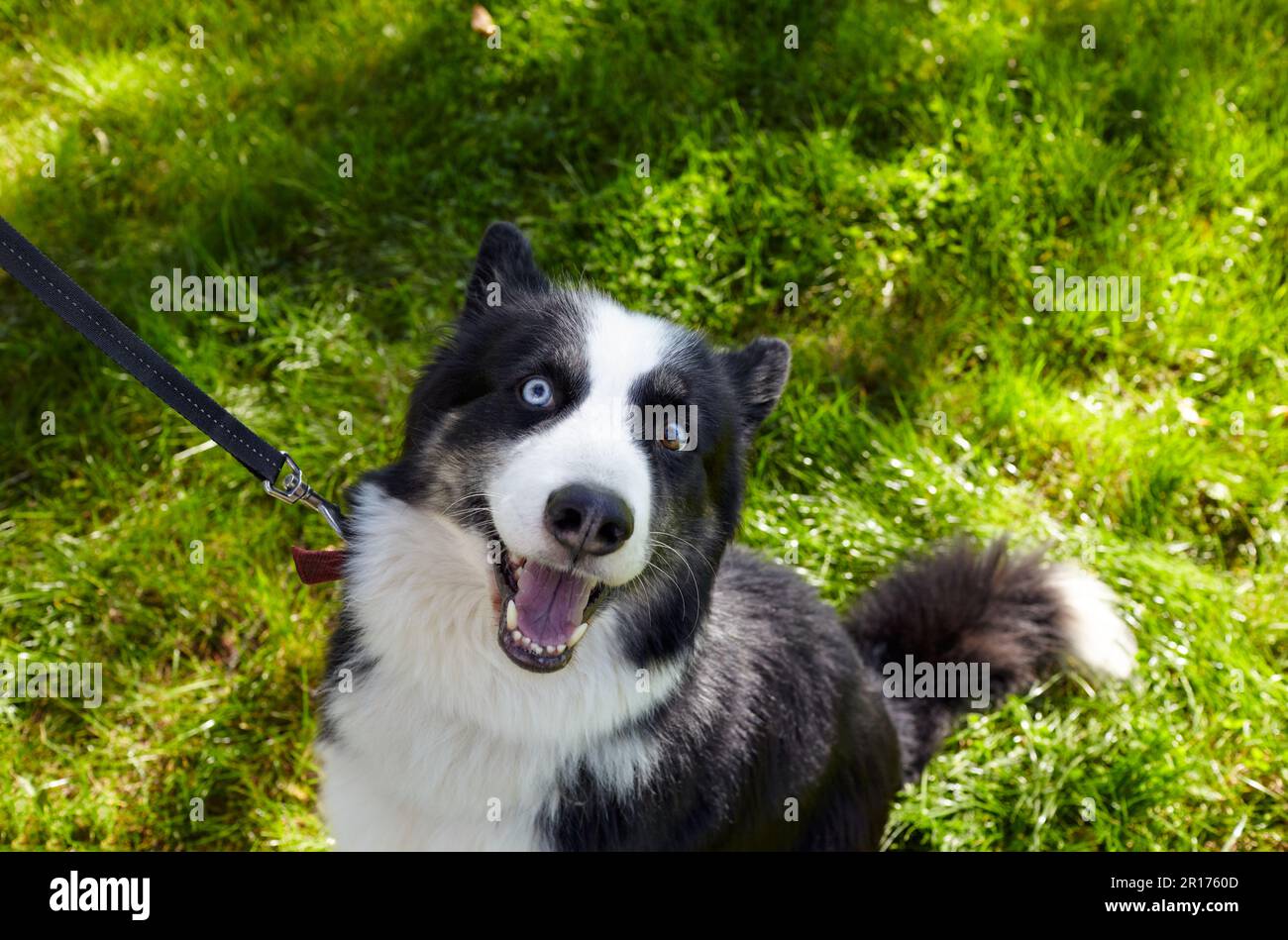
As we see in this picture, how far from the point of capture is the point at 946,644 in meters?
3.09

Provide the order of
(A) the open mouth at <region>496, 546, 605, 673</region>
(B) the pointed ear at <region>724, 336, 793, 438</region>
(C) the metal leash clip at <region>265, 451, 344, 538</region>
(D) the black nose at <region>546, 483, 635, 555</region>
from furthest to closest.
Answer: (B) the pointed ear at <region>724, 336, 793, 438</region>
(C) the metal leash clip at <region>265, 451, 344, 538</region>
(A) the open mouth at <region>496, 546, 605, 673</region>
(D) the black nose at <region>546, 483, 635, 555</region>

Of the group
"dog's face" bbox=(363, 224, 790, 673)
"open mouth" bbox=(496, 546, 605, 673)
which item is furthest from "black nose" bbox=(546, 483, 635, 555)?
"open mouth" bbox=(496, 546, 605, 673)

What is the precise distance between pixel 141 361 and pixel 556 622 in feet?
3.63

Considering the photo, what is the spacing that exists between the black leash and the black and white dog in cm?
24

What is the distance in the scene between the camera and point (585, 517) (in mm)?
1960

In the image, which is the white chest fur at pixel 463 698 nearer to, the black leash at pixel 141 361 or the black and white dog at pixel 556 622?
the black and white dog at pixel 556 622

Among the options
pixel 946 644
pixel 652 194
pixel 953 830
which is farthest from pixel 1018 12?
pixel 953 830

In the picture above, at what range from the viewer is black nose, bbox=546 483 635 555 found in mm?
1963

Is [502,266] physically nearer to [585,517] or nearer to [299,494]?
[299,494]

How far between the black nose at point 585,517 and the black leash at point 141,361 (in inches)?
26.2

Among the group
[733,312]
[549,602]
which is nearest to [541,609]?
[549,602]

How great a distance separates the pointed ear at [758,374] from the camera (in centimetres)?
262

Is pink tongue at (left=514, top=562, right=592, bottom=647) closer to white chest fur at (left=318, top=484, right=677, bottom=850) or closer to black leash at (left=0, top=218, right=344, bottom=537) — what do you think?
white chest fur at (left=318, top=484, right=677, bottom=850)

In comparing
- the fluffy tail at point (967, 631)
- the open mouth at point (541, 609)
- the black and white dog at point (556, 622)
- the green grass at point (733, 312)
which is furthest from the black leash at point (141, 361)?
the fluffy tail at point (967, 631)
